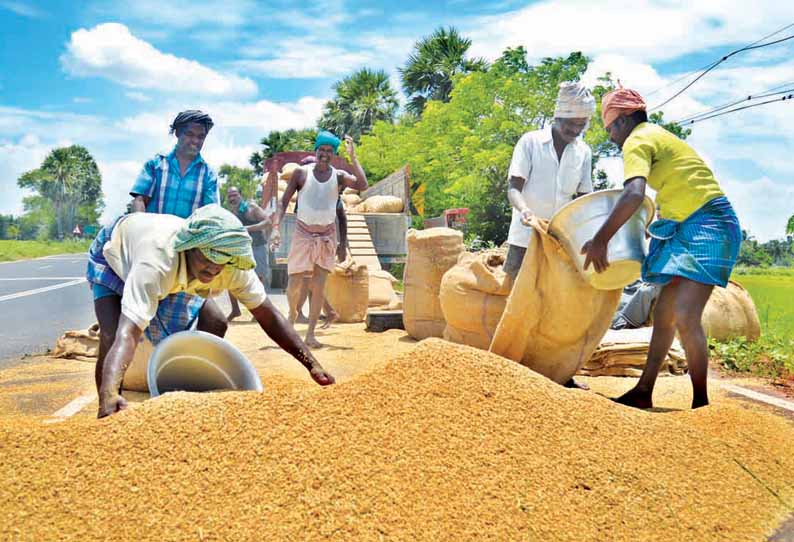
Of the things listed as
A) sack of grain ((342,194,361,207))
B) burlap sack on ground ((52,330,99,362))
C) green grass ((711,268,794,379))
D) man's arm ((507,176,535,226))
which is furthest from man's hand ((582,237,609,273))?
sack of grain ((342,194,361,207))

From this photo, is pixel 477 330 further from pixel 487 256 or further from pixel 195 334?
pixel 195 334

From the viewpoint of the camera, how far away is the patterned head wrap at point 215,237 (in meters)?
2.42

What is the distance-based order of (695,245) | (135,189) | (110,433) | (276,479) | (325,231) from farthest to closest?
(325,231) → (135,189) → (695,245) → (110,433) → (276,479)

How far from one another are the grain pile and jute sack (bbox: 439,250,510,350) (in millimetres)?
1788

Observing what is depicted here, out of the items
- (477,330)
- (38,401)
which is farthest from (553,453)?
(38,401)

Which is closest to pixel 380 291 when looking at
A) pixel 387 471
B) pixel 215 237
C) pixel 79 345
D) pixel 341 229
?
pixel 341 229

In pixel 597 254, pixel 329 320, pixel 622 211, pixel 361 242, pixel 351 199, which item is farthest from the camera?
pixel 351 199

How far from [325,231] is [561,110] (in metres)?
2.33

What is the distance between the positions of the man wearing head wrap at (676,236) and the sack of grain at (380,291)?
4.58 m

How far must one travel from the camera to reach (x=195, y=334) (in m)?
2.64

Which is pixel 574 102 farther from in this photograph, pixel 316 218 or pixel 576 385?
pixel 316 218

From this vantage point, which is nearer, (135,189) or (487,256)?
(135,189)

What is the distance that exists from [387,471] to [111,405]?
92 centimetres

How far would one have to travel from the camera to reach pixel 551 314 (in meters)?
3.48
